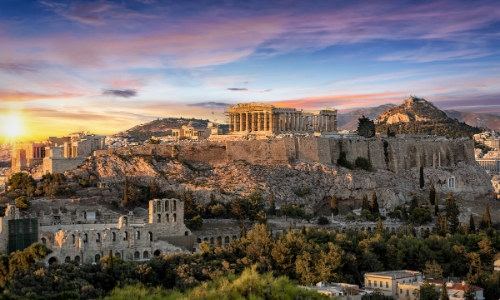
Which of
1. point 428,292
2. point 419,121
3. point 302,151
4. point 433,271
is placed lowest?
point 428,292

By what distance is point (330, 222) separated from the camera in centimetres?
5744

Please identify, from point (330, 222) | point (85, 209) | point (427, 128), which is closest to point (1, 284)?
point (85, 209)

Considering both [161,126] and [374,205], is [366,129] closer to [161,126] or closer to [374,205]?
[374,205]

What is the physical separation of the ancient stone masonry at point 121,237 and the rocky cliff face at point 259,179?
9766 millimetres

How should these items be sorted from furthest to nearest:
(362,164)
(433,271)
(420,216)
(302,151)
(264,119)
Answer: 1. (264,119)
2. (362,164)
3. (302,151)
4. (420,216)
5. (433,271)

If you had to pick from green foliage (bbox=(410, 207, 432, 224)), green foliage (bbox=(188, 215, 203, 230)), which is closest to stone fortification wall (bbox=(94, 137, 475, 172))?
green foliage (bbox=(410, 207, 432, 224))

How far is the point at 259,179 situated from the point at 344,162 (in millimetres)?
11272

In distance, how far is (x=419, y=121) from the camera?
4818 inches

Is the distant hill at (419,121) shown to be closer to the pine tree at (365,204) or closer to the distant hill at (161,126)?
the distant hill at (161,126)

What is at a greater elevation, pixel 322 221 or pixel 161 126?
pixel 161 126

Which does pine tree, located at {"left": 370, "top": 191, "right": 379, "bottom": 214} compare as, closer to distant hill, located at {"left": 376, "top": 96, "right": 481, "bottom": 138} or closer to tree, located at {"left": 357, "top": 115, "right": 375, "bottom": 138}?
tree, located at {"left": 357, "top": 115, "right": 375, "bottom": 138}

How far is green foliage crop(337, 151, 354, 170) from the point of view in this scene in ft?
228

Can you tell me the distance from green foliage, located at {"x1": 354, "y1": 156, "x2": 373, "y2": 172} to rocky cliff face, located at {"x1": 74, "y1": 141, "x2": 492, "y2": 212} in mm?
1055

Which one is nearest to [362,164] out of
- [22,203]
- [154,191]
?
[154,191]
